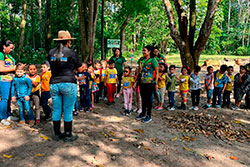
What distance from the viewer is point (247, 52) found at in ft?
117

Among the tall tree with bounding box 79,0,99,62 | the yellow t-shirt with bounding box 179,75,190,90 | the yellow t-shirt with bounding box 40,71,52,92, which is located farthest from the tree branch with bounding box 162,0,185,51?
the yellow t-shirt with bounding box 40,71,52,92

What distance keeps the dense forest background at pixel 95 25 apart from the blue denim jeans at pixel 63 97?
602cm

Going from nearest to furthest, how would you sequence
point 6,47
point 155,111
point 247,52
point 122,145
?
point 122,145 < point 6,47 < point 155,111 < point 247,52

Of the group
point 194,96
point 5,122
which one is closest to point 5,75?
point 5,122

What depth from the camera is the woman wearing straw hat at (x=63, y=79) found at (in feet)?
12.2

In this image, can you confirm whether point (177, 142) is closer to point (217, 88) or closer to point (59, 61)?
point (59, 61)

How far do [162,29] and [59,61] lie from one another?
103 ft

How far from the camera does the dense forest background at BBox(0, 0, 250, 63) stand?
33.1ft

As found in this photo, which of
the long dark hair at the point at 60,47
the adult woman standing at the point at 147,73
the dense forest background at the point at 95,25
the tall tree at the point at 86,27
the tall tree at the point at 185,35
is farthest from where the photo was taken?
the dense forest background at the point at 95,25

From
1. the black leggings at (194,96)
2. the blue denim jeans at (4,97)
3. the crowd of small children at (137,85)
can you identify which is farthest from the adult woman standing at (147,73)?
the blue denim jeans at (4,97)

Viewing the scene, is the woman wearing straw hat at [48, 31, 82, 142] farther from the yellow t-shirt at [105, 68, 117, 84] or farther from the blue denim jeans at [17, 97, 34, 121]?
the yellow t-shirt at [105, 68, 117, 84]

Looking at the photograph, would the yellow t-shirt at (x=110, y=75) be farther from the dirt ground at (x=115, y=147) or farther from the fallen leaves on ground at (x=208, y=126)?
the fallen leaves on ground at (x=208, y=126)

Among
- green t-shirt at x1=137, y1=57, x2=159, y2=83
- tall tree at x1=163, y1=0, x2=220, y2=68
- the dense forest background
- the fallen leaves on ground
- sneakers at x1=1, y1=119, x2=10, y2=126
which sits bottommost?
the fallen leaves on ground

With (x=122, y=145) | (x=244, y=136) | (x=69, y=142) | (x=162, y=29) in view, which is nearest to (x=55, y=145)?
(x=69, y=142)
